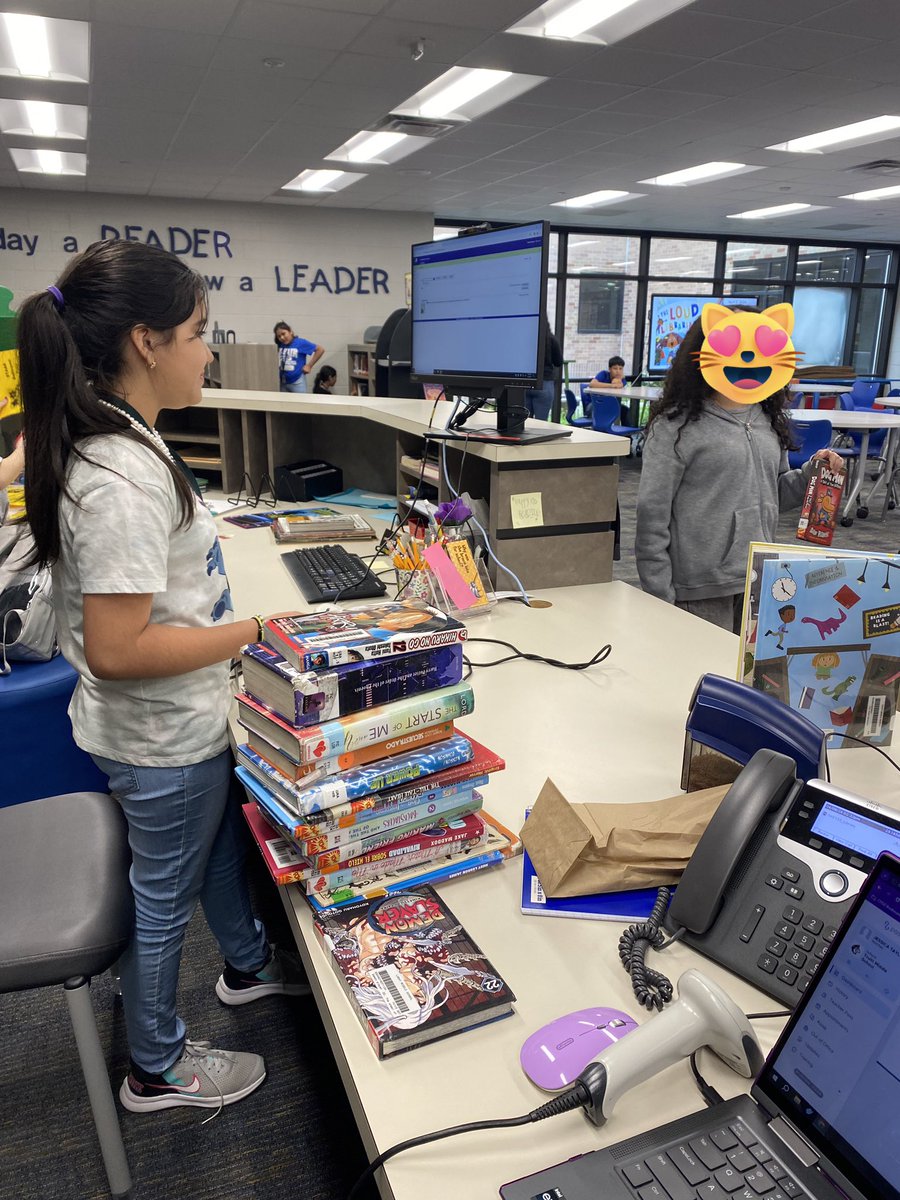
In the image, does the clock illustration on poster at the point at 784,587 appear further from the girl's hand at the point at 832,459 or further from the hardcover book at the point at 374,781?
the girl's hand at the point at 832,459

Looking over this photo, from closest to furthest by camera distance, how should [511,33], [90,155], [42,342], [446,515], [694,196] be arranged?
[42,342] < [446,515] < [511,33] < [90,155] < [694,196]

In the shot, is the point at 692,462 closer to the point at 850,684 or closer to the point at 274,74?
the point at 850,684

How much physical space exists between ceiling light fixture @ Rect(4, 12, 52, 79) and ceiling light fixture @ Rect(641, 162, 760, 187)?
481 cm

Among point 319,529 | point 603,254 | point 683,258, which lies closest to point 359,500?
point 319,529

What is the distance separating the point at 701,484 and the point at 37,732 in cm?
171

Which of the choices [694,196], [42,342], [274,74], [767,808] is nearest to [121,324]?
[42,342]

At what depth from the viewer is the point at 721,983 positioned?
81 centimetres

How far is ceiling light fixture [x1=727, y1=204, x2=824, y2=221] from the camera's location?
29.0 ft

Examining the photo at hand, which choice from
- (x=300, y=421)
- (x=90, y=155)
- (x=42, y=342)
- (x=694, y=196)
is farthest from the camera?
(x=694, y=196)

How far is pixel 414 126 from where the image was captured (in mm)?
5707

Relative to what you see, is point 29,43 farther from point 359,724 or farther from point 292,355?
point 359,724

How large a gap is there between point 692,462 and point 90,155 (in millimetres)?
6421

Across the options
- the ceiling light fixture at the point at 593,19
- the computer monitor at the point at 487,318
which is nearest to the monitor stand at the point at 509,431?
the computer monitor at the point at 487,318

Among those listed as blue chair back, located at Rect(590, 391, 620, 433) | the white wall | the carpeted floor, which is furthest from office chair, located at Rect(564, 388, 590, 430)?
the carpeted floor
